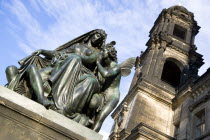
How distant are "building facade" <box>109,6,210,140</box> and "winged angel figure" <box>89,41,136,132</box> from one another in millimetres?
10437

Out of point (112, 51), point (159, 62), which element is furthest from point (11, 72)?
point (159, 62)

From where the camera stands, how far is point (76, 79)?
3.41 m

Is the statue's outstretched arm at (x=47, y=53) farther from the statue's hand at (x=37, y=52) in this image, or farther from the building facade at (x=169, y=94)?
the building facade at (x=169, y=94)

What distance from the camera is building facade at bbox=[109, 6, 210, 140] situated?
15055mm

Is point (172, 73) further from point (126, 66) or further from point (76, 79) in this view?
point (76, 79)

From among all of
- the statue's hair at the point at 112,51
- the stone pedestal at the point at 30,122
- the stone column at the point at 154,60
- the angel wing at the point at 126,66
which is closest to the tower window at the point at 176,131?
the stone column at the point at 154,60

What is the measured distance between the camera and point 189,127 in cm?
1551

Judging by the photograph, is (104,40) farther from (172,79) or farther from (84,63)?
(172,79)

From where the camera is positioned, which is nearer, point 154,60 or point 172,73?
point 154,60

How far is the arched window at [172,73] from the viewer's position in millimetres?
25016

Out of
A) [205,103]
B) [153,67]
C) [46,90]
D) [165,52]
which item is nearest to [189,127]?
[205,103]

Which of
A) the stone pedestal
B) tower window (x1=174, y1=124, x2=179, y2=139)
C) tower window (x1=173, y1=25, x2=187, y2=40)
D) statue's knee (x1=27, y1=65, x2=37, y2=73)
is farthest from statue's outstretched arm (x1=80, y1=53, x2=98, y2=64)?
tower window (x1=173, y1=25, x2=187, y2=40)

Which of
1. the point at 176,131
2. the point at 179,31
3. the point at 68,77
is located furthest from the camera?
the point at 179,31

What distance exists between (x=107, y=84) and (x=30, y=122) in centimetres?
150
